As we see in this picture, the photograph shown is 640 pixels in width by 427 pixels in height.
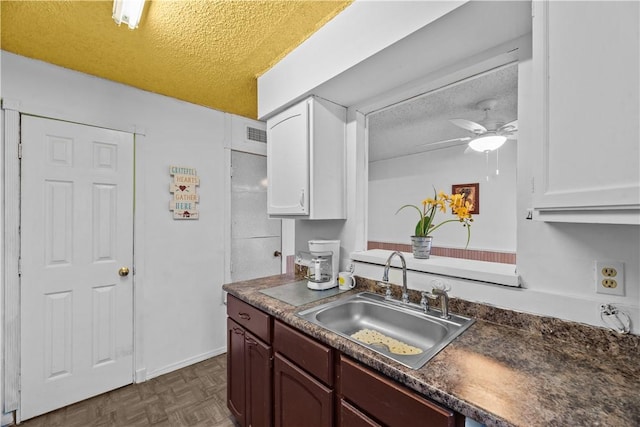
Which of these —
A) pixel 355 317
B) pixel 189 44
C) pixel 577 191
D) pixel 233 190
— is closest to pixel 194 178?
pixel 233 190

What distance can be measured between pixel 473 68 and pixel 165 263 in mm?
2607

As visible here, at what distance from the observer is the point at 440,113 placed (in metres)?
2.46

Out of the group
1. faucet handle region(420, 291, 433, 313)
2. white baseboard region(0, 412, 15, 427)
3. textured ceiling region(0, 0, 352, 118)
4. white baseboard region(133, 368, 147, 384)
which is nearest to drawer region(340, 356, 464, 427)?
faucet handle region(420, 291, 433, 313)

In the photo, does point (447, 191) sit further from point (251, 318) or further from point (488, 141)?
point (251, 318)

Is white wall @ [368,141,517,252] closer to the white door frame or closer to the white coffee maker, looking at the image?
the white coffee maker

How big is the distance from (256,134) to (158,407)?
251 cm

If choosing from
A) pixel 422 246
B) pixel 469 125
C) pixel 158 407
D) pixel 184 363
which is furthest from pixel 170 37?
pixel 184 363

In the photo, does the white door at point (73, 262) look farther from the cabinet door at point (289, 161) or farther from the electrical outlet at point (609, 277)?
the electrical outlet at point (609, 277)

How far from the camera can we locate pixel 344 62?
1422 millimetres

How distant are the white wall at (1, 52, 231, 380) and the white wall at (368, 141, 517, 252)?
229 cm

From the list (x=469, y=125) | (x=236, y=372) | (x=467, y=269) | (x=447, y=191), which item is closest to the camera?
(x=467, y=269)

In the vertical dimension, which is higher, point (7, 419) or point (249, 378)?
point (249, 378)

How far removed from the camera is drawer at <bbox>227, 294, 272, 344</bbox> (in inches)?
56.6

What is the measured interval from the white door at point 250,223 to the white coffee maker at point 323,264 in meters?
1.31
